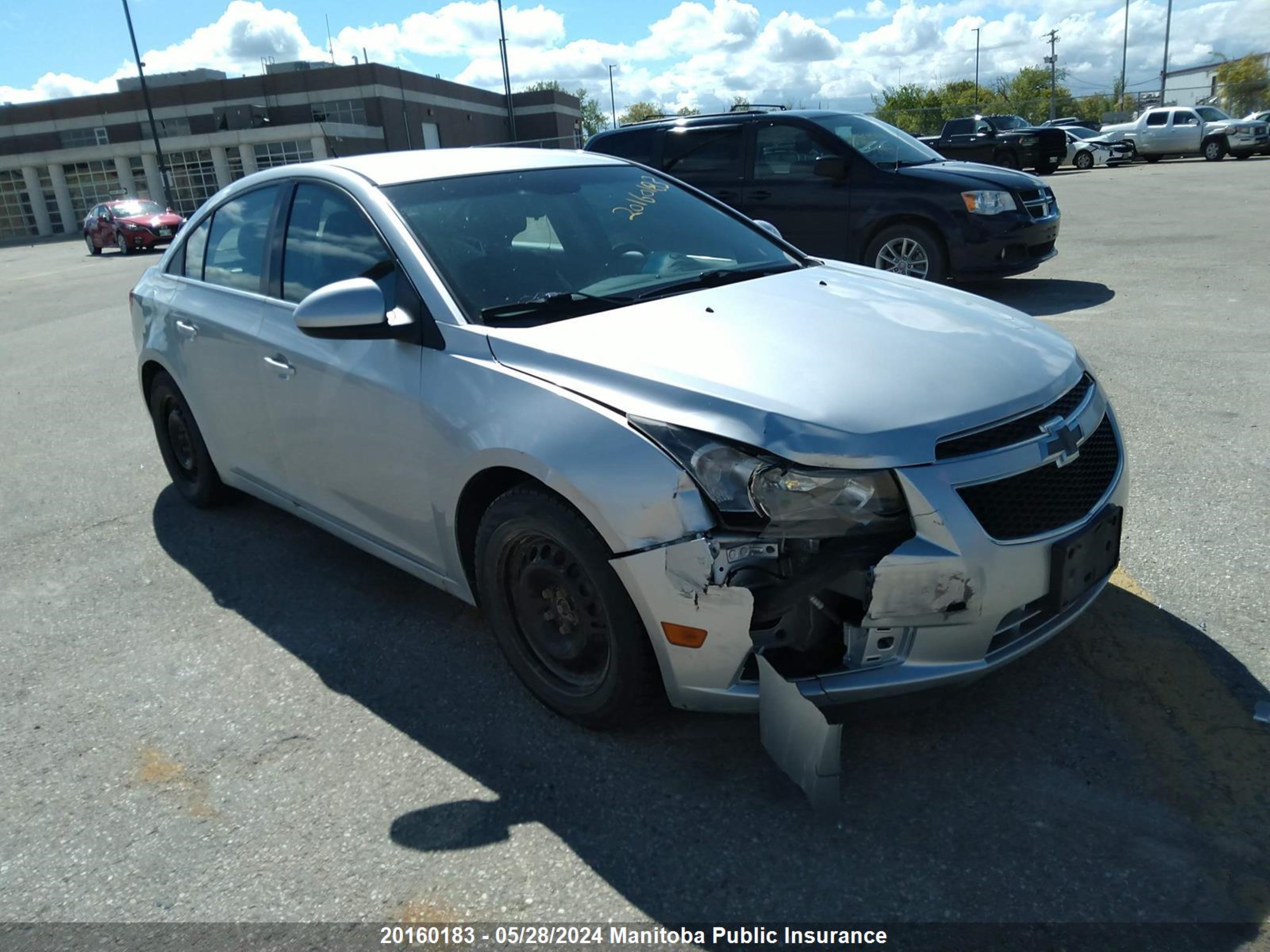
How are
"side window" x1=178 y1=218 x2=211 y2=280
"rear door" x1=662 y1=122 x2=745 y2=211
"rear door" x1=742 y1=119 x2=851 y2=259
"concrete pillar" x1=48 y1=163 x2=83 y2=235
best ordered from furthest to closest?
"concrete pillar" x1=48 y1=163 x2=83 y2=235, "rear door" x1=662 y1=122 x2=745 y2=211, "rear door" x1=742 y1=119 x2=851 y2=259, "side window" x1=178 y1=218 x2=211 y2=280

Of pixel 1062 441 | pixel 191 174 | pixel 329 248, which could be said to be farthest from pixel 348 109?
pixel 1062 441

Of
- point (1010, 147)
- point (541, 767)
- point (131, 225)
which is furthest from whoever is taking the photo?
point (1010, 147)

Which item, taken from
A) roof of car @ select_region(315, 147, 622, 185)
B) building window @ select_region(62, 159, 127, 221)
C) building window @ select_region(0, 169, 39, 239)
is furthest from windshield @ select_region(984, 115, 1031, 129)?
building window @ select_region(0, 169, 39, 239)

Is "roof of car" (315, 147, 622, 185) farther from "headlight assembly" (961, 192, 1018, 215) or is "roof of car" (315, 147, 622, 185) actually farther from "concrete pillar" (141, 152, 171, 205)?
"concrete pillar" (141, 152, 171, 205)

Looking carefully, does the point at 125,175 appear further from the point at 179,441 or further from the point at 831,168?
the point at 179,441

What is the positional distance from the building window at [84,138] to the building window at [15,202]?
500cm

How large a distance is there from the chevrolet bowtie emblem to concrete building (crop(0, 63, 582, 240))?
56.4m

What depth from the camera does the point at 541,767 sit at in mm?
2955

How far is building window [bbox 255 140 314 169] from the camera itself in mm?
58969

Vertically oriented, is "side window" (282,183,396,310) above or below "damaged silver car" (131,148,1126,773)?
above

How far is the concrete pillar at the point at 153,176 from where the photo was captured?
5950cm

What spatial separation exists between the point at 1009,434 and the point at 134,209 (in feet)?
102

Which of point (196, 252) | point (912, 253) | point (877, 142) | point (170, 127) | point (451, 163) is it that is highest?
point (170, 127)

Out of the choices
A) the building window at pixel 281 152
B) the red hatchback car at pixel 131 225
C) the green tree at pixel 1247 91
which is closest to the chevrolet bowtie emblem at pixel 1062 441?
the red hatchback car at pixel 131 225
